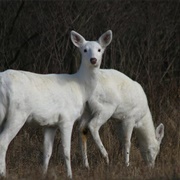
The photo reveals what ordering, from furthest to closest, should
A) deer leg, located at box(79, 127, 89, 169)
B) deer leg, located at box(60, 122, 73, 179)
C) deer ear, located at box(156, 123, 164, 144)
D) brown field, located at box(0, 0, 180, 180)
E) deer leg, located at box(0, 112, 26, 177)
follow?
brown field, located at box(0, 0, 180, 180), deer ear, located at box(156, 123, 164, 144), deer leg, located at box(79, 127, 89, 169), deer leg, located at box(60, 122, 73, 179), deer leg, located at box(0, 112, 26, 177)

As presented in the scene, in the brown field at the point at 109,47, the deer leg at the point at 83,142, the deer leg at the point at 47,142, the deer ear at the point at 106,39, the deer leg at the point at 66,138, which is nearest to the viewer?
the deer leg at the point at 66,138

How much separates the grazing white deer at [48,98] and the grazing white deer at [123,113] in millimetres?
332

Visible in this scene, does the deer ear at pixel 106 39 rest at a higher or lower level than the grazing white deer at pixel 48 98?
higher

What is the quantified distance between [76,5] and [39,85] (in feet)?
13.7

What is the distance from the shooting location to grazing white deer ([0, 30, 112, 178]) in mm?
9477

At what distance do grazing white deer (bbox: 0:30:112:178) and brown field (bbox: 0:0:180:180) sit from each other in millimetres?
1809

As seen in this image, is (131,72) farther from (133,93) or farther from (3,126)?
(3,126)

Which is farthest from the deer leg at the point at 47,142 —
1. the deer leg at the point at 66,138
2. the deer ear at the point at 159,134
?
the deer ear at the point at 159,134

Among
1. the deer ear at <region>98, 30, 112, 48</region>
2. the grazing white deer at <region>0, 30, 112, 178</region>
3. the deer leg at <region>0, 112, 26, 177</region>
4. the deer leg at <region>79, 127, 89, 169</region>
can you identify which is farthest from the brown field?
the deer leg at <region>0, 112, 26, 177</region>

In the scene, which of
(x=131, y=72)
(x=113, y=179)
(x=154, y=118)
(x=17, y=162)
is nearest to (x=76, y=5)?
(x=131, y=72)

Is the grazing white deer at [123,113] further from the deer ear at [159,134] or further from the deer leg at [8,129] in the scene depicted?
the deer leg at [8,129]

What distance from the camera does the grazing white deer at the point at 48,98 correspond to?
948 centimetres

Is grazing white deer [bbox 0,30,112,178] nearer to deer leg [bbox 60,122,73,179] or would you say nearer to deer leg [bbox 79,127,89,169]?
deer leg [bbox 60,122,73,179]

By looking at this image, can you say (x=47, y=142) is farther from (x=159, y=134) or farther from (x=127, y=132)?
(x=159, y=134)
